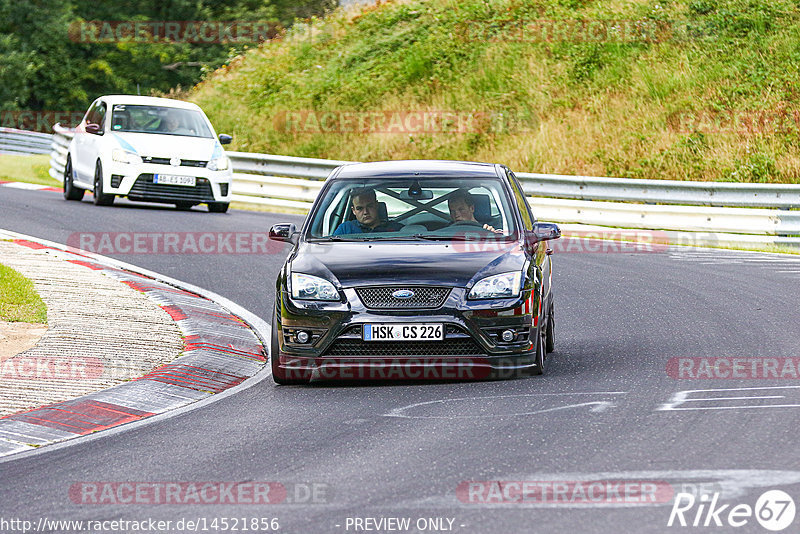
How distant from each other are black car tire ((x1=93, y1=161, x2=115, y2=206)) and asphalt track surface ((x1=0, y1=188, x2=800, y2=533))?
39.3ft

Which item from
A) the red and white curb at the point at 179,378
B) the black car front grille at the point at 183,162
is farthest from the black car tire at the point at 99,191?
the red and white curb at the point at 179,378

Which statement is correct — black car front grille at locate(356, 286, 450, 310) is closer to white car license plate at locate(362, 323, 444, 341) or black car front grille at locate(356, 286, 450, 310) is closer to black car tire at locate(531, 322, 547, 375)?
white car license plate at locate(362, 323, 444, 341)

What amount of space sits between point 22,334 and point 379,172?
3.19 m

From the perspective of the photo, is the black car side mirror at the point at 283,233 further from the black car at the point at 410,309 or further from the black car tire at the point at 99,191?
the black car tire at the point at 99,191

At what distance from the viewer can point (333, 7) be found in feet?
180

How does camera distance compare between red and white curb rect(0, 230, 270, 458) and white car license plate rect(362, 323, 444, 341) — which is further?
white car license plate rect(362, 323, 444, 341)

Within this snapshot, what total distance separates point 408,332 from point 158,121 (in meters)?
15.1

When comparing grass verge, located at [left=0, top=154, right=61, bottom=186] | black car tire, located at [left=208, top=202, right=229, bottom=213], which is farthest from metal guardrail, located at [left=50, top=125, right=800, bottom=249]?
grass verge, located at [left=0, top=154, right=61, bottom=186]

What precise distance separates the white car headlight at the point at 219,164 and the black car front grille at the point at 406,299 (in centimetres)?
1346

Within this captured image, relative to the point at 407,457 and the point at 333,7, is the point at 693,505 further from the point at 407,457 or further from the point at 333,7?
the point at 333,7

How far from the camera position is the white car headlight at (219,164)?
2198 centimetres

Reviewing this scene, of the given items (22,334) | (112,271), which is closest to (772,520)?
(22,334)

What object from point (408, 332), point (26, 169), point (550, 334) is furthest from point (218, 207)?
point (408, 332)

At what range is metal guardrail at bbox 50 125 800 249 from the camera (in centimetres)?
1945
